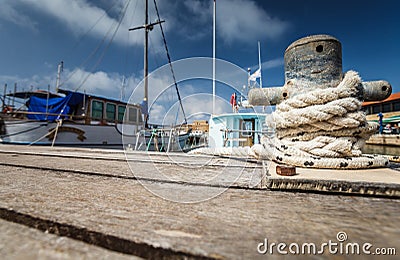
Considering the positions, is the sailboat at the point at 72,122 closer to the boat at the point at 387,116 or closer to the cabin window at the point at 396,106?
the boat at the point at 387,116

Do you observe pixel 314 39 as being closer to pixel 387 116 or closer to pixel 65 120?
pixel 65 120

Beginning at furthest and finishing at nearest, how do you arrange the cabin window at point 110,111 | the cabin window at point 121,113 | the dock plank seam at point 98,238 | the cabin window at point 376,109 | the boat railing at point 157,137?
the cabin window at point 376,109 < the cabin window at point 121,113 < the cabin window at point 110,111 < the boat railing at point 157,137 < the dock plank seam at point 98,238

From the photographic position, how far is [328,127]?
3.17 feet

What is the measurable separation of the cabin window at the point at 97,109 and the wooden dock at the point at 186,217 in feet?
30.3

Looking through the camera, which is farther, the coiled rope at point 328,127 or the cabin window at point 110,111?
the cabin window at point 110,111

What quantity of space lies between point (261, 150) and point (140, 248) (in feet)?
3.98

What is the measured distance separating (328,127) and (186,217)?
92 cm

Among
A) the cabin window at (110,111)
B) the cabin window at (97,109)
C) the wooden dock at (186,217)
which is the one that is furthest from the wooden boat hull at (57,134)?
the wooden dock at (186,217)

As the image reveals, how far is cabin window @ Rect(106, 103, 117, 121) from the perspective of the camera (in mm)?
9367

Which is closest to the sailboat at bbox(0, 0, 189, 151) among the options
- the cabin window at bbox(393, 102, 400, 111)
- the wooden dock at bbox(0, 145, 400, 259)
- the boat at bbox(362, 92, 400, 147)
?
the wooden dock at bbox(0, 145, 400, 259)

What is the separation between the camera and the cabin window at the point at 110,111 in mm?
9367

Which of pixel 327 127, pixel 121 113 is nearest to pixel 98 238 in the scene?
pixel 327 127

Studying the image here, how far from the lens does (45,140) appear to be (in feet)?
23.2

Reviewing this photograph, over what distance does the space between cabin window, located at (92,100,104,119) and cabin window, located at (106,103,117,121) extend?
30 cm
